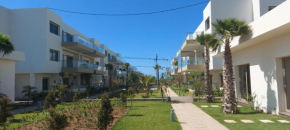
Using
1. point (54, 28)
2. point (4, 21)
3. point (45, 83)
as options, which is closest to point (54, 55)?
point (54, 28)

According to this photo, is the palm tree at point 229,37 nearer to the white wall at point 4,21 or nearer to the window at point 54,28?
the window at point 54,28

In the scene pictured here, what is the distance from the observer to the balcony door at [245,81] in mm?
14195

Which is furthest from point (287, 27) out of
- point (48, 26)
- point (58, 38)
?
point (58, 38)

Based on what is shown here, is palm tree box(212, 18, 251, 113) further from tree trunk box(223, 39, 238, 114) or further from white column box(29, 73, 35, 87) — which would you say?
white column box(29, 73, 35, 87)

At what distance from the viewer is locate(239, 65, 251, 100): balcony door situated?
46.6ft

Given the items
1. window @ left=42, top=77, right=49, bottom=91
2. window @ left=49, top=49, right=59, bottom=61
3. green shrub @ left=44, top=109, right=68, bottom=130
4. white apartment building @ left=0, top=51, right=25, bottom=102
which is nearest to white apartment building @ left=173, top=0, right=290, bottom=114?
green shrub @ left=44, top=109, right=68, bottom=130

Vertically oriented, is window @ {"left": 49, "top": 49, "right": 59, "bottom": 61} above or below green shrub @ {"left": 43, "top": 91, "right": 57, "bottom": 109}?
above

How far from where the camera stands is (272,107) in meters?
10.8

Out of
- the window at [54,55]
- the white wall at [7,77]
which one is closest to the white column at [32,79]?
the window at [54,55]

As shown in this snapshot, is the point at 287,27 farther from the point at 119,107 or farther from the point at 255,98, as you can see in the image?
the point at 119,107

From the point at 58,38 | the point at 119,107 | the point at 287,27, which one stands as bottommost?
the point at 119,107

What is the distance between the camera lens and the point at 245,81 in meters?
14.8

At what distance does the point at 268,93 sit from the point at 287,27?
4115 mm

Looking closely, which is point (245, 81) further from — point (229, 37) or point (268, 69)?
point (229, 37)
